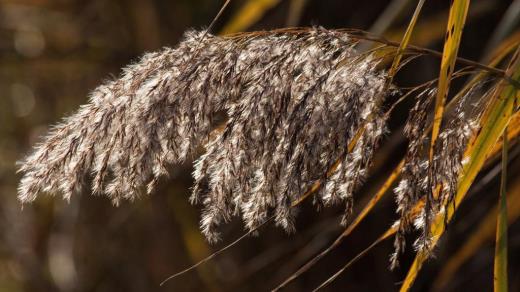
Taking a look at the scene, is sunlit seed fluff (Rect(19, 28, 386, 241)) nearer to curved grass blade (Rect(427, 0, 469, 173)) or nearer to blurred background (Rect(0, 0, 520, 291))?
curved grass blade (Rect(427, 0, 469, 173))

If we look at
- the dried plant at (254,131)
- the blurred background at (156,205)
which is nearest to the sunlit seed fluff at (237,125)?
the dried plant at (254,131)

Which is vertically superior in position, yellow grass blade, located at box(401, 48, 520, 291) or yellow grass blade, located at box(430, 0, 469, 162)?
yellow grass blade, located at box(430, 0, 469, 162)

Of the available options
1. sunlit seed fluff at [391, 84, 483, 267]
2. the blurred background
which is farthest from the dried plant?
the blurred background

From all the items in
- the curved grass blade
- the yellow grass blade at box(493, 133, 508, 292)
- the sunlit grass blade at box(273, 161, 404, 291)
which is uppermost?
the curved grass blade

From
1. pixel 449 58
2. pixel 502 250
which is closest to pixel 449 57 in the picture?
pixel 449 58

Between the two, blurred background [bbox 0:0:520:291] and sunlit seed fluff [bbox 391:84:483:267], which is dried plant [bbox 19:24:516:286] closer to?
sunlit seed fluff [bbox 391:84:483:267]

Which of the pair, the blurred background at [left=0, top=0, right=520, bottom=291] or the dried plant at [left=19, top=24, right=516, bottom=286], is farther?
the blurred background at [left=0, top=0, right=520, bottom=291]

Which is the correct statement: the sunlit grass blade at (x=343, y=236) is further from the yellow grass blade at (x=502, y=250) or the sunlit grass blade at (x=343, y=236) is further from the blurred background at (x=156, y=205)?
the blurred background at (x=156, y=205)
